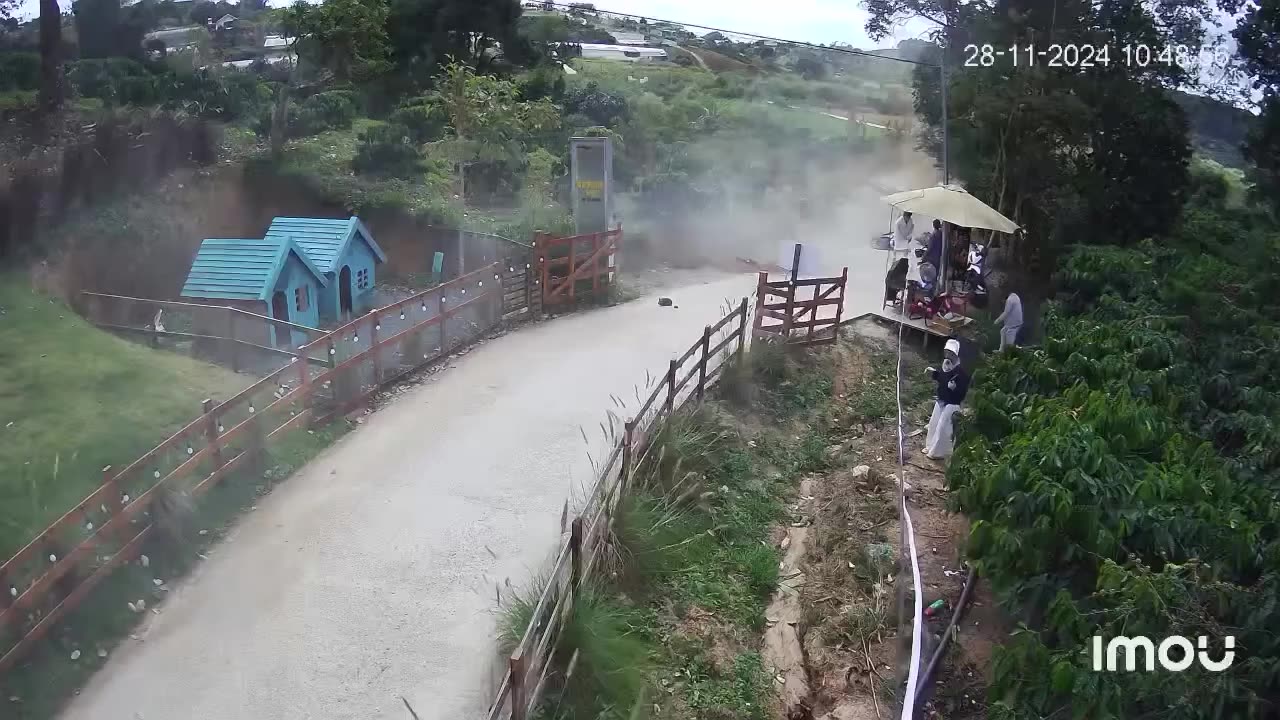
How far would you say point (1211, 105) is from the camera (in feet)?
68.2

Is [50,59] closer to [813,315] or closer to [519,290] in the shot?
[519,290]

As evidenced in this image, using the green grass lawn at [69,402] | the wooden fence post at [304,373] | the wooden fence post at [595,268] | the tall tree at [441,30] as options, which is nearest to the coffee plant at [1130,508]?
the wooden fence post at [304,373]

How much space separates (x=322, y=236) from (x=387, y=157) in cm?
929

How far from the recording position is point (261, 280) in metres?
13.7

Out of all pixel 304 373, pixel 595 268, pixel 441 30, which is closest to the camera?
pixel 304 373

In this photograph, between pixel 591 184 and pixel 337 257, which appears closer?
pixel 337 257

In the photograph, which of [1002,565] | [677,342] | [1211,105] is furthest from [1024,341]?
[1211,105]

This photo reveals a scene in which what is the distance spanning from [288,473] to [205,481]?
1125 millimetres

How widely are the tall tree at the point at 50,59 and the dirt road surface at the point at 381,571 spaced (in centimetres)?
1232

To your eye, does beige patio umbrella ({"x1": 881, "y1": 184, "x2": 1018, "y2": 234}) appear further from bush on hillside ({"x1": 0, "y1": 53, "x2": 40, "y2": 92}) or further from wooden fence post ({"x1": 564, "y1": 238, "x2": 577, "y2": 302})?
bush on hillside ({"x1": 0, "y1": 53, "x2": 40, "y2": 92})

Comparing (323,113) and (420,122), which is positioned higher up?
(323,113)

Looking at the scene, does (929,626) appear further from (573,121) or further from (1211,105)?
(573,121)

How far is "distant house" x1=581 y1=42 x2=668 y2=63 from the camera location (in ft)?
147

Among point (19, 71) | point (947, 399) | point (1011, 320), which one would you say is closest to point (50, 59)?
point (19, 71)
